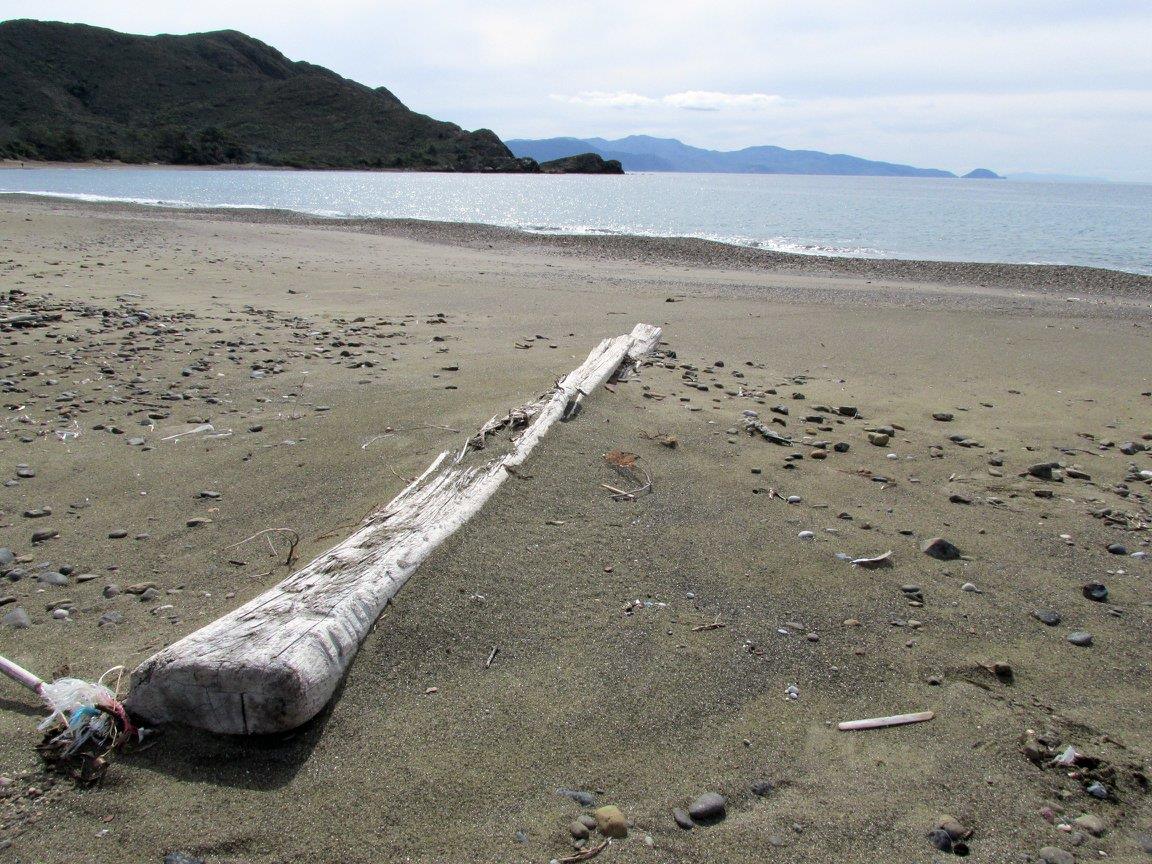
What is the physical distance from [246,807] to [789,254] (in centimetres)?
2453

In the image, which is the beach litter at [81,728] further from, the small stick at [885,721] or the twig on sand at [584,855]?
the small stick at [885,721]

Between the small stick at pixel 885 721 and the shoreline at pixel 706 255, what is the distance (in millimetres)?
17301

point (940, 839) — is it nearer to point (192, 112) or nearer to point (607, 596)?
point (607, 596)

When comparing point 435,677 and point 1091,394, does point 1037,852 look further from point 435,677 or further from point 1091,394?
point 1091,394

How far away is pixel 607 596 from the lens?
139 inches

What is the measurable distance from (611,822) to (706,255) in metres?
22.4

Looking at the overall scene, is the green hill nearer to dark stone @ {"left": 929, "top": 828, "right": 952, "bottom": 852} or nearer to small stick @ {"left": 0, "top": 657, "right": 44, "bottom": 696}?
small stick @ {"left": 0, "top": 657, "right": 44, "bottom": 696}

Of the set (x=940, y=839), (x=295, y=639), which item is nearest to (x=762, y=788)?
(x=940, y=839)

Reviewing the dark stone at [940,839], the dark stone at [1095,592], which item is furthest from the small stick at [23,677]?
the dark stone at [1095,592]

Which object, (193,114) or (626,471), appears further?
(193,114)

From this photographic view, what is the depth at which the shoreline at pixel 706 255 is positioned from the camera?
19.5 m

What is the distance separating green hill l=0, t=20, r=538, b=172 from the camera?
95.9 m

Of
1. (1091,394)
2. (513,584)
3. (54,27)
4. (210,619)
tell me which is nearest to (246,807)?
(210,619)

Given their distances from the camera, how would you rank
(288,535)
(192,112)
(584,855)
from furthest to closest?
(192,112), (288,535), (584,855)
